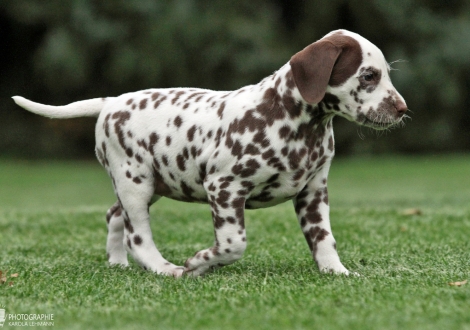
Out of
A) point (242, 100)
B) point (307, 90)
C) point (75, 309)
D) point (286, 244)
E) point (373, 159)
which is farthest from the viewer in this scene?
point (373, 159)

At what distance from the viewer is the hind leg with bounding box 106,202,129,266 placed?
5.16m

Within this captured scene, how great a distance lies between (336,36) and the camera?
4.24m

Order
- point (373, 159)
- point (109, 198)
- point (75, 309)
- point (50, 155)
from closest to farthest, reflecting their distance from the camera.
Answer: point (75, 309)
point (109, 198)
point (373, 159)
point (50, 155)

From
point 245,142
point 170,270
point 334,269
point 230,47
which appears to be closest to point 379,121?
point 245,142

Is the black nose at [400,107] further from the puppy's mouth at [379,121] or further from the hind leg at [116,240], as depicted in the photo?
the hind leg at [116,240]

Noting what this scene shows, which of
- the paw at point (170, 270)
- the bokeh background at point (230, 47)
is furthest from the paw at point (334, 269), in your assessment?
the bokeh background at point (230, 47)

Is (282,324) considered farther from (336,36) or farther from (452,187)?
(452,187)

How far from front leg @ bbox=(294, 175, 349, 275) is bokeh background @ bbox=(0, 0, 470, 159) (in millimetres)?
13615

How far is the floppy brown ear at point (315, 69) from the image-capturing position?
4.11 m

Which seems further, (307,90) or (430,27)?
(430,27)

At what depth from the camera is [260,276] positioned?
434cm

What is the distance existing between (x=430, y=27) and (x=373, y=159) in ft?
12.1

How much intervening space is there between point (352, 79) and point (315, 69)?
21cm

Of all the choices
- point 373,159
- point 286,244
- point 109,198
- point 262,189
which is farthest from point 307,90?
point 373,159
